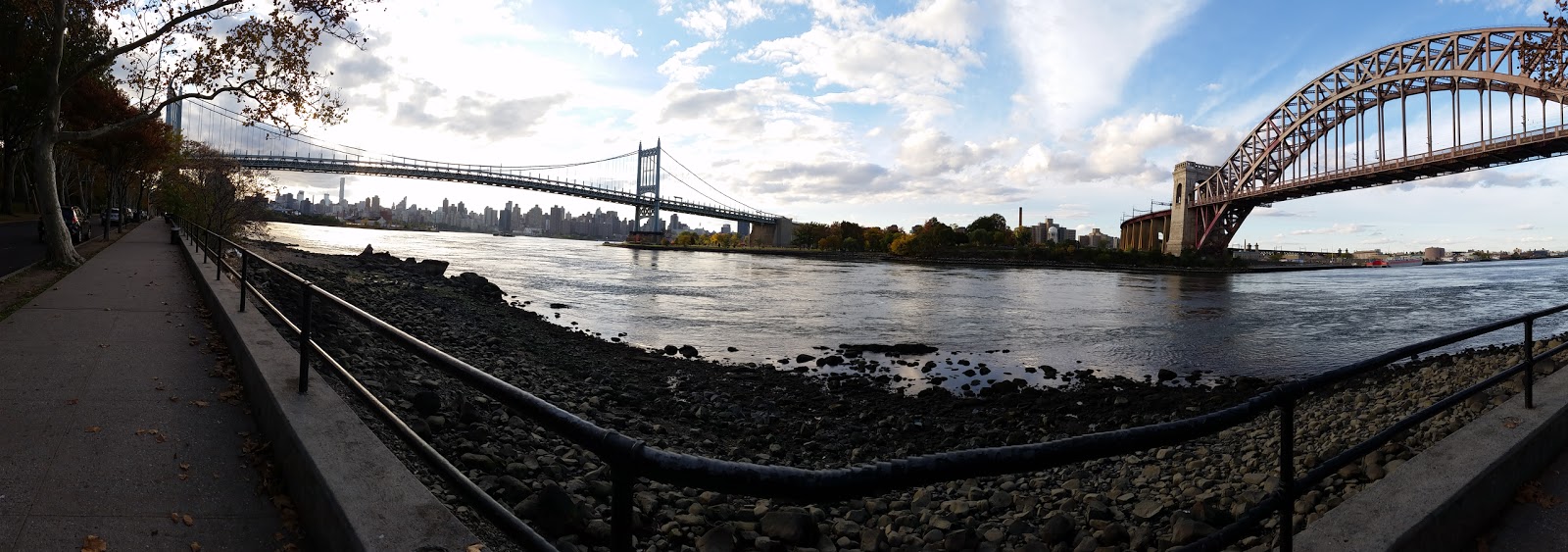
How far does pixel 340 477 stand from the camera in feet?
10.5

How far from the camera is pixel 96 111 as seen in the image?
30609 millimetres

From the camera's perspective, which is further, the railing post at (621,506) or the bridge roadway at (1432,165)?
the bridge roadway at (1432,165)

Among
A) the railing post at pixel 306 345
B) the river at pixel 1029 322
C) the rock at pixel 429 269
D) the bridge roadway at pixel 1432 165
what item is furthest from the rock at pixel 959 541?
the bridge roadway at pixel 1432 165

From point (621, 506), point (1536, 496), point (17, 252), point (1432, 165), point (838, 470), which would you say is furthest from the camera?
point (1432, 165)

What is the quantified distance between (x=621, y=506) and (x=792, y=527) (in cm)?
343

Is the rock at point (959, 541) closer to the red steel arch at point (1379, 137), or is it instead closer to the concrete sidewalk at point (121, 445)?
the concrete sidewalk at point (121, 445)

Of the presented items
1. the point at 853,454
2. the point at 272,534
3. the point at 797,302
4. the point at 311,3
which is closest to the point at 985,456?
the point at 272,534

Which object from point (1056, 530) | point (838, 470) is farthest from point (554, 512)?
point (838, 470)

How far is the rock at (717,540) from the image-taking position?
4590 mm

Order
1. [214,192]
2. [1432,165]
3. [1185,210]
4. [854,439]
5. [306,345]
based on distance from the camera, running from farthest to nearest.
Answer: [1185,210] → [1432,165] → [214,192] → [854,439] → [306,345]

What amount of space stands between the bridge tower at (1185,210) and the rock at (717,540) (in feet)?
340

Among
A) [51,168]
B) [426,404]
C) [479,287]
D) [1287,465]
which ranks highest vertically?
[51,168]

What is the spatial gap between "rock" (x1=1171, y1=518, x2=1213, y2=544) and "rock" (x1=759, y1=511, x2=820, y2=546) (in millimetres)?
2227

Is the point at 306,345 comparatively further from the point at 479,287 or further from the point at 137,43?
the point at 479,287
